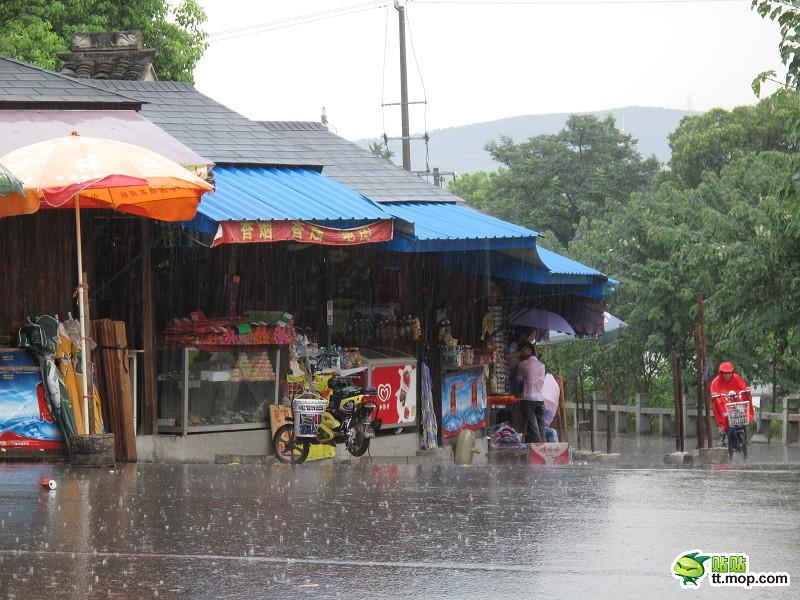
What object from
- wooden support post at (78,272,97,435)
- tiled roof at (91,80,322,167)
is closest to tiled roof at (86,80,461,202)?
tiled roof at (91,80,322,167)

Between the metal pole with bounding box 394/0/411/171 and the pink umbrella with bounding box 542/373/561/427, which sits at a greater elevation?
the metal pole with bounding box 394/0/411/171

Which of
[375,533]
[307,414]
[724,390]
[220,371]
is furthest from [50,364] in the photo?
[724,390]

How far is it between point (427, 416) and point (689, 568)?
11236 mm

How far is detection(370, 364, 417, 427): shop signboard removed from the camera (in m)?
17.0

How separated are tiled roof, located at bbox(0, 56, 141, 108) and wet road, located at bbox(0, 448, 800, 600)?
494 cm

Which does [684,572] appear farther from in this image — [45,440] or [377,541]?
[45,440]

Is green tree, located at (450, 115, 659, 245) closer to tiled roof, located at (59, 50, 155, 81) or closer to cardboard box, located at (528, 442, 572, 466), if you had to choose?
tiled roof, located at (59, 50, 155, 81)

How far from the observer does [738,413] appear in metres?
22.9

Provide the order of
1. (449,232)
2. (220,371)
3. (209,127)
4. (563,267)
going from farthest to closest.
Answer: (563,267)
(209,127)
(449,232)
(220,371)

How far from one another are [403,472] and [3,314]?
15.3 feet

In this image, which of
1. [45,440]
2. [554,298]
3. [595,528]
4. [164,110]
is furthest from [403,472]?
[554,298]

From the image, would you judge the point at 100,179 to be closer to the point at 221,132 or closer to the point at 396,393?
the point at 221,132

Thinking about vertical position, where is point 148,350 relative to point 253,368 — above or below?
above

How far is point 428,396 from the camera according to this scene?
18469 millimetres
